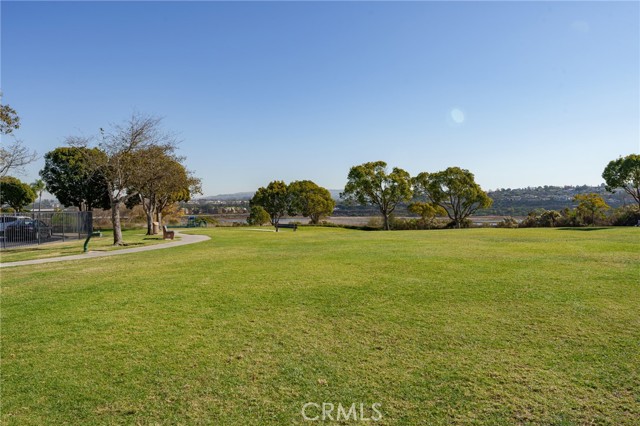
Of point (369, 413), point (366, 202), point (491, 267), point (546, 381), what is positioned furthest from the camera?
point (366, 202)

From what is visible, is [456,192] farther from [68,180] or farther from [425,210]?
[68,180]

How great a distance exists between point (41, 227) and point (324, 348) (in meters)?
22.9

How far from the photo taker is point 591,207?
3372cm

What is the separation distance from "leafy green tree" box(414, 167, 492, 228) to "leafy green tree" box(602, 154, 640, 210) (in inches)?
457

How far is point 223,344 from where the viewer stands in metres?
4.88

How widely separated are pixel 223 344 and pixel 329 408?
198 cm

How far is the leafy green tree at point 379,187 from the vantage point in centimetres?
4356

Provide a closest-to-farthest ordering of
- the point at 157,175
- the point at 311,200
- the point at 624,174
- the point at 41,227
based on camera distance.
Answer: the point at 41,227
the point at 157,175
the point at 624,174
the point at 311,200

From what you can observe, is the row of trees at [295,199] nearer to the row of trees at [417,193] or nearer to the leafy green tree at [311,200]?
the leafy green tree at [311,200]

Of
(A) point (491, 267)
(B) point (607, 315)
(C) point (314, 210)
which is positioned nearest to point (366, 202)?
(C) point (314, 210)

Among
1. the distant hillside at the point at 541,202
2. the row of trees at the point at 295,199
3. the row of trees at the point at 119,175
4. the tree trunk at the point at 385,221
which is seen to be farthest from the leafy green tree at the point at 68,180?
the distant hillside at the point at 541,202

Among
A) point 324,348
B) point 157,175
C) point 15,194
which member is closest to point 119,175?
point 157,175

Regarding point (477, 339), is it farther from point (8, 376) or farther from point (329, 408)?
point (8, 376)

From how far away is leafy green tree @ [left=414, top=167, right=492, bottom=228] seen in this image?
42.8 metres
